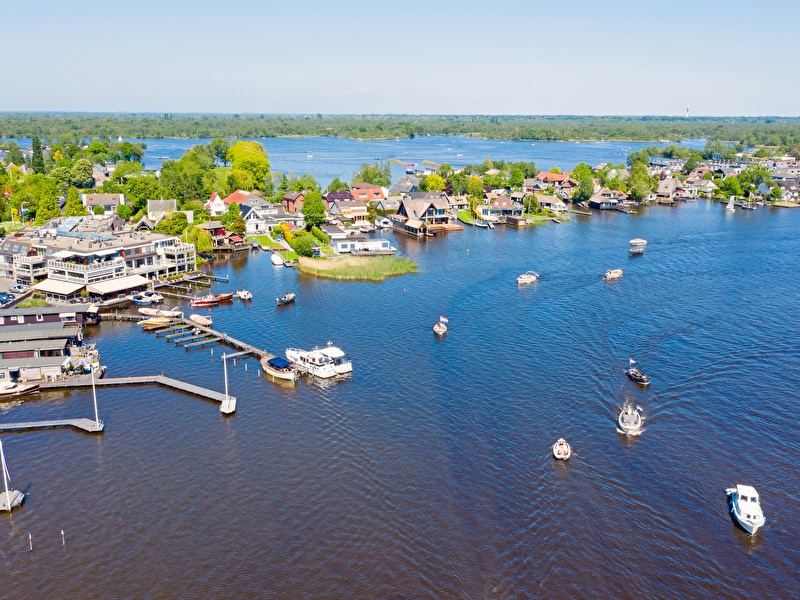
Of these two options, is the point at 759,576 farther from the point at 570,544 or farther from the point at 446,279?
the point at 446,279

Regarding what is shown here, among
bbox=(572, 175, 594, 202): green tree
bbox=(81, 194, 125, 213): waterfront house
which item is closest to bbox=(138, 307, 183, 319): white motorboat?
bbox=(81, 194, 125, 213): waterfront house

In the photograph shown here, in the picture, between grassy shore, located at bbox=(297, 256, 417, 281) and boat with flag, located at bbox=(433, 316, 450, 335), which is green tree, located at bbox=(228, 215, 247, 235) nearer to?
grassy shore, located at bbox=(297, 256, 417, 281)

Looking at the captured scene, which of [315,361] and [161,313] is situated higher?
[161,313]

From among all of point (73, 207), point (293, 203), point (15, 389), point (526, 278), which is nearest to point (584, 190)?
point (293, 203)

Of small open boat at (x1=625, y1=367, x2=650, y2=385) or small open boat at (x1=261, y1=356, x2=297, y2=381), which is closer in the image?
small open boat at (x1=625, y1=367, x2=650, y2=385)

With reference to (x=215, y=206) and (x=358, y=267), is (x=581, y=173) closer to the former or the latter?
(x=215, y=206)
